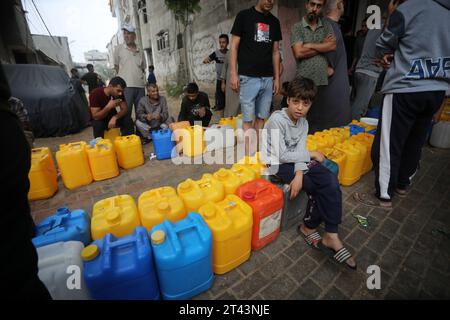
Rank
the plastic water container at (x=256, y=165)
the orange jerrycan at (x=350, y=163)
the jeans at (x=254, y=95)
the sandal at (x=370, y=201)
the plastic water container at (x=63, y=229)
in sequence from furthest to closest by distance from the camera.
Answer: the jeans at (x=254, y=95) < the orange jerrycan at (x=350, y=163) < the sandal at (x=370, y=201) < the plastic water container at (x=256, y=165) < the plastic water container at (x=63, y=229)

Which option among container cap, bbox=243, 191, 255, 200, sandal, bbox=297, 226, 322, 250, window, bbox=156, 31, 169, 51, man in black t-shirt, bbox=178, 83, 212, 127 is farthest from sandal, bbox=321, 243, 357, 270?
window, bbox=156, 31, 169, 51

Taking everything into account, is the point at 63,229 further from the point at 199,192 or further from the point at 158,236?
the point at 199,192

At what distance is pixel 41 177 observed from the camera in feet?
8.52

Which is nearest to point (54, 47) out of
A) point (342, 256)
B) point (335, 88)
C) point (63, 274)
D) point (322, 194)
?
point (335, 88)

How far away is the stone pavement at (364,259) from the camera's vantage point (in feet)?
4.90

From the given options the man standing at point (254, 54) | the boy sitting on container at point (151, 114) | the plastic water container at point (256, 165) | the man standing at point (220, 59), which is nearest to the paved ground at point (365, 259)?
the plastic water container at point (256, 165)

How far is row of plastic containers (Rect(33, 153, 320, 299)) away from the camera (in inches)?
46.4

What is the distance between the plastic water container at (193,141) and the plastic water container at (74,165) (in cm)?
141

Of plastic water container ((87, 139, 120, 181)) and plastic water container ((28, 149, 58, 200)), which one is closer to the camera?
plastic water container ((28, 149, 58, 200))

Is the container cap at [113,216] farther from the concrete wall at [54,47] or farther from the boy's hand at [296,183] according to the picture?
the concrete wall at [54,47]

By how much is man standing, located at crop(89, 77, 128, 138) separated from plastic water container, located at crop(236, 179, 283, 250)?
10.2ft

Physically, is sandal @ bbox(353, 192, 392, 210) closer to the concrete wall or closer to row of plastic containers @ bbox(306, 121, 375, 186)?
row of plastic containers @ bbox(306, 121, 375, 186)

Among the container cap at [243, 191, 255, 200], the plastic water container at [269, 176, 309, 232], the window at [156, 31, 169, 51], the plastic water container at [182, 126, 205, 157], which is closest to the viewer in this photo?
the container cap at [243, 191, 255, 200]

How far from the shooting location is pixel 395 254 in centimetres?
176
